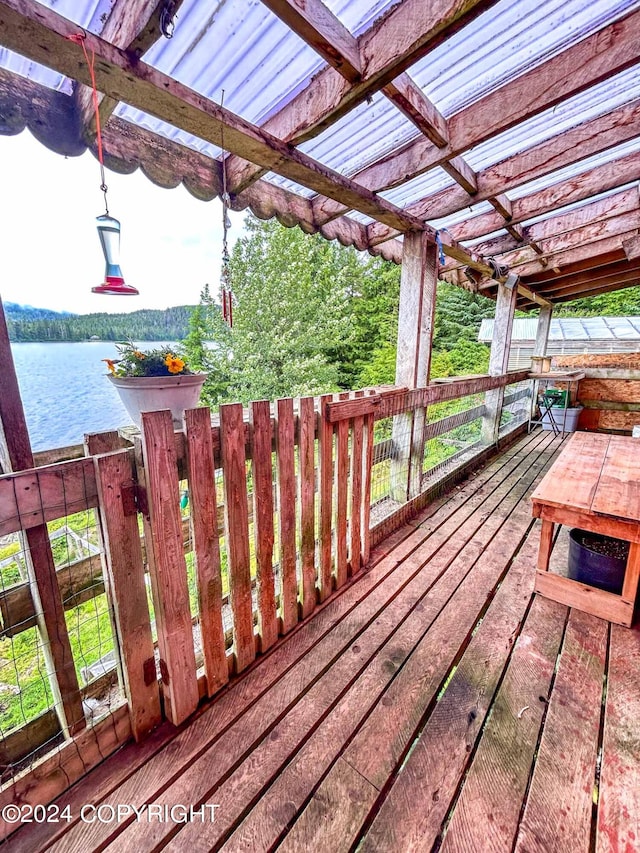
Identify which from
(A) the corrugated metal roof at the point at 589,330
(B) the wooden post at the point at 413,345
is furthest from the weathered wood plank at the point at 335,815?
(A) the corrugated metal roof at the point at 589,330

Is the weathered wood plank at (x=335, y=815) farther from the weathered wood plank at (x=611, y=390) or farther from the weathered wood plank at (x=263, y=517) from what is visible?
the weathered wood plank at (x=611, y=390)

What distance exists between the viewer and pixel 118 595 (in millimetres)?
1152

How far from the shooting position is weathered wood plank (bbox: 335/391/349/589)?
6.35 ft

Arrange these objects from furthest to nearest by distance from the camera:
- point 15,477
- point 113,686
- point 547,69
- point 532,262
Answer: point 532,262
point 547,69
point 113,686
point 15,477

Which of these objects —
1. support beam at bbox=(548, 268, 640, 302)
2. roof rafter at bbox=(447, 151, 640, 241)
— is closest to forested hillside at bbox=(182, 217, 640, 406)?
support beam at bbox=(548, 268, 640, 302)

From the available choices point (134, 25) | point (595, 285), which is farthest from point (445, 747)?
point (595, 285)

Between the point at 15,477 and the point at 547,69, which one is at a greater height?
the point at 547,69

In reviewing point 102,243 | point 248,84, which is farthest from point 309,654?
point 248,84

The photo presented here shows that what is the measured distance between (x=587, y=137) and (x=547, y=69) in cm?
76

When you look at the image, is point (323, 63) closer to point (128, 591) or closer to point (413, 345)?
point (413, 345)

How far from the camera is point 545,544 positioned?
199 cm

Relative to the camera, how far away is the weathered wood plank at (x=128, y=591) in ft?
3.64

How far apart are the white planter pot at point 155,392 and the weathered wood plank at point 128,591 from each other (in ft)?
0.55

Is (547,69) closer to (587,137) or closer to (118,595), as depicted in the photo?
(587,137)
